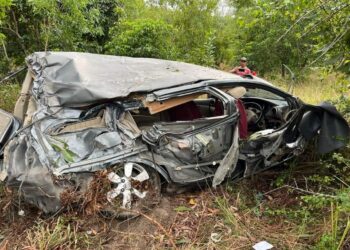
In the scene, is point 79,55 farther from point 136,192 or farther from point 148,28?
point 148,28

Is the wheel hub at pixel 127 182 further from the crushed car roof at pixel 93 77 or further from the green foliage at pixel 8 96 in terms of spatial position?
the green foliage at pixel 8 96

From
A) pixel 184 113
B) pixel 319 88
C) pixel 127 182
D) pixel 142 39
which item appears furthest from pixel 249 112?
pixel 319 88

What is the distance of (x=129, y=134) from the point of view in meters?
3.89

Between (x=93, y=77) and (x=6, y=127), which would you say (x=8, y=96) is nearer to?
(x=6, y=127)

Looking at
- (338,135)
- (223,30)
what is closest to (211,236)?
(338,135)

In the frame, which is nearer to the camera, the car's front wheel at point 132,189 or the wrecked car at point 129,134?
the wrecked car at point 129,134

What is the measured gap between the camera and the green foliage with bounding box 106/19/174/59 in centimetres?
1024

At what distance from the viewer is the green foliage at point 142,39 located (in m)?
10.2

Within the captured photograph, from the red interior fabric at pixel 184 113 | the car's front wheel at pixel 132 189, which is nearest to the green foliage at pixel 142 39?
the red interior fabric at pixel 184 113

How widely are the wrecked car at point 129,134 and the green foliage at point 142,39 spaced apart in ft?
17.7

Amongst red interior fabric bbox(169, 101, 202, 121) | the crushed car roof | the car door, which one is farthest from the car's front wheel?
the car door

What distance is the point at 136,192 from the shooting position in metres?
3.97

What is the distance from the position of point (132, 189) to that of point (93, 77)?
1323mm

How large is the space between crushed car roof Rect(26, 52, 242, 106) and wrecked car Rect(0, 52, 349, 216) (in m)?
0.01
